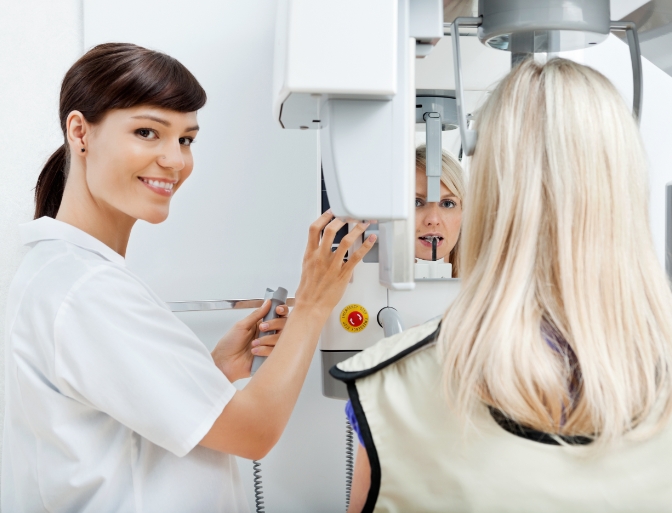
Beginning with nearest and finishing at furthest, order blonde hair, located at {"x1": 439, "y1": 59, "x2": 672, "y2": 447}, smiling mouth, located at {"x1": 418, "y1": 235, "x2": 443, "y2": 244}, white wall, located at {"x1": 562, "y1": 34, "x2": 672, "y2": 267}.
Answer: blonde hair, located at {"x1": 439, "y1": 59, "x2": 672, "y2": 447} < smiling mouth, located at {"x1": 418, "y1": 235, "x2": 443, "y2": 244} < white wall, located at {"x1": 562, "y1": 34, "x2": 672, "y2": 267}

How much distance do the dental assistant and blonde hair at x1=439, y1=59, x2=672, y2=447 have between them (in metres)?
0.35

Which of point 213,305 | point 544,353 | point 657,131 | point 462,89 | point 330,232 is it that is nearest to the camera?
point 544,353

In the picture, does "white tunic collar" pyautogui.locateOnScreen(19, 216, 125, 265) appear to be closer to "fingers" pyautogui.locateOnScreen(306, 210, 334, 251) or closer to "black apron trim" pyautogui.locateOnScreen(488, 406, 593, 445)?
"fingers" pyautogui.locateOnScreen(306, 210, 334, 251)

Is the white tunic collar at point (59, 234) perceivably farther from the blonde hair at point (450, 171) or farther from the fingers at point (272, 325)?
the blonde hair at point (450, 171)

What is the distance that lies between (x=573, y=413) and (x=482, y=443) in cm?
10

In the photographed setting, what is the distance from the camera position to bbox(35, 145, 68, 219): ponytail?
1210 mm

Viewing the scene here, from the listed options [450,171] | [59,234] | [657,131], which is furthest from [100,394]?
[657,131]

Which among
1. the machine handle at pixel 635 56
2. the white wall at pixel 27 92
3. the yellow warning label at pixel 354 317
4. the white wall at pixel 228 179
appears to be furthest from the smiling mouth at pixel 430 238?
the white wall at pixel 27 92

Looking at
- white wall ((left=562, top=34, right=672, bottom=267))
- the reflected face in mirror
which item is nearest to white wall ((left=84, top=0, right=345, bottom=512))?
the reflected face in mirror

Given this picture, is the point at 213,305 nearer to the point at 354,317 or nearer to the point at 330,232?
the point at 354,317

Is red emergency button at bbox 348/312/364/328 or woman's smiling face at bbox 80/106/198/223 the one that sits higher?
woman's smiling face at bbox 80/106/198/223

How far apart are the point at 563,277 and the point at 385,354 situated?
0.22m

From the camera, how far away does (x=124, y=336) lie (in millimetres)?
853

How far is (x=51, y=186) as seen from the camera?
122cm
